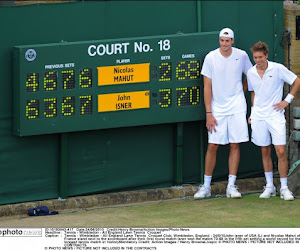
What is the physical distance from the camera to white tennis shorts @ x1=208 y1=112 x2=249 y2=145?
14.0 meters

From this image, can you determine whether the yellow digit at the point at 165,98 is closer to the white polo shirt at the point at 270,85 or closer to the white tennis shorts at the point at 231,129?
the white tennis shorts at the point at 231,129

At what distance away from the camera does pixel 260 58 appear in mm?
13531

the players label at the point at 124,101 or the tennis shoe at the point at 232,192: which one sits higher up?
the players label at the point at 124,101

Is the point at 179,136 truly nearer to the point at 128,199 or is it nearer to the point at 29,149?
the point at 128,199

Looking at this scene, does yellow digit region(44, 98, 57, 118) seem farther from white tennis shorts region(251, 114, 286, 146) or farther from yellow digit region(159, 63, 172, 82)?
white tennis shorts region(251, 114, 286, 146)

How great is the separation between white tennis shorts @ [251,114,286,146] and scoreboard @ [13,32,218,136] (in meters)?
0.82

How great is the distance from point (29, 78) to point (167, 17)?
80.4 inches

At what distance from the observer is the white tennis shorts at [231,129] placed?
552 inches

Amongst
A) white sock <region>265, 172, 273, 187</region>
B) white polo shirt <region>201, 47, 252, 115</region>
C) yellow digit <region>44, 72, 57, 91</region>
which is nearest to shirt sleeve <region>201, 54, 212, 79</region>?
white polo shirt <region>201, 47, 252, 115</region>

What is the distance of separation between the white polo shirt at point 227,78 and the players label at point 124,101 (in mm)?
784

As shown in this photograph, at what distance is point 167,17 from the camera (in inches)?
563

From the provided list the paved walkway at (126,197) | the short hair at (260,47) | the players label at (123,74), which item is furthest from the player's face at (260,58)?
the paved walkway at (126,197)

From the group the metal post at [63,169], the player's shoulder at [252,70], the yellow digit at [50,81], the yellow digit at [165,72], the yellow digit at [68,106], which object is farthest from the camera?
the yellow digit at [165,72]

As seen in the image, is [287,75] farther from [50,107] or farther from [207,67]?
[50,107]
